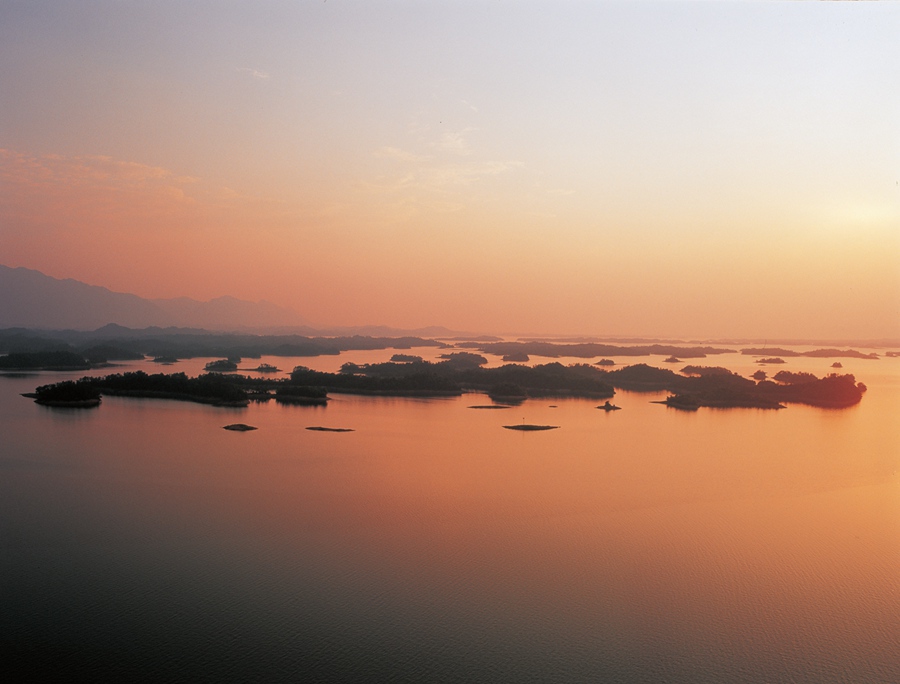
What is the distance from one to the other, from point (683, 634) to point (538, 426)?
23.2 m

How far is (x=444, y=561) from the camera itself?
13719 mm

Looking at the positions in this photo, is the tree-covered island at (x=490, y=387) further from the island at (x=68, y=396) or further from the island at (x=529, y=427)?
the island at (x=529, y=427)

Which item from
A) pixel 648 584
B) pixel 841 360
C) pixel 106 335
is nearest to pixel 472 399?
pixel 648 584

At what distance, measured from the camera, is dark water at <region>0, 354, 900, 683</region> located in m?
9.72

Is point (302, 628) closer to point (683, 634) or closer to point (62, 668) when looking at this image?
point (62, 668)

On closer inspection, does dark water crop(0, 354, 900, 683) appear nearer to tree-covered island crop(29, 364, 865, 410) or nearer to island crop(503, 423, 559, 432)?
island crop(503, 423, 559, 432)

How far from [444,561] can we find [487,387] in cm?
4085

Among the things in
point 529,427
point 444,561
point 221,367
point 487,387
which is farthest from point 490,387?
point 444,561

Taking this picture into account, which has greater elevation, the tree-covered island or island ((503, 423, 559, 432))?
the tree-covered island

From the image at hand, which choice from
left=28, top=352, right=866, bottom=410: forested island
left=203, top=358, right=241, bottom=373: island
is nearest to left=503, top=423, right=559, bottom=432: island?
left=28, top=352, right=866, bottom=410: forested island

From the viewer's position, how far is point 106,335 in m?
128

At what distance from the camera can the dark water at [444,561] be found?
31.9 ft

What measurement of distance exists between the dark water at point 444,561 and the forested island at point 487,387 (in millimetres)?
14334

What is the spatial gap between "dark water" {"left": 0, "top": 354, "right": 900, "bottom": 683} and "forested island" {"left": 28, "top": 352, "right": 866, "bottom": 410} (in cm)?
1433
